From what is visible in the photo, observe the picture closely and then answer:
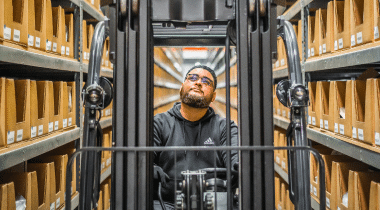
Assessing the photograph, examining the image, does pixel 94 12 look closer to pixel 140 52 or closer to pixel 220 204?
pixel 140 52

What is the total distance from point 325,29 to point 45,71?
7.90 ft

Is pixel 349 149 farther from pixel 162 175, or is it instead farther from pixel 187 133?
pixel 162 175

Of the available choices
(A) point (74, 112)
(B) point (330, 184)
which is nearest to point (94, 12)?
(A) point (74, 112)

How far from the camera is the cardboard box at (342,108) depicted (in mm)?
2074

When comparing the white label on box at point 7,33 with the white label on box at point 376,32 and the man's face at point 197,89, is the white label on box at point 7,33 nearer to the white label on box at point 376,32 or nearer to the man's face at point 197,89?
Answer: the man's face at point 197,89

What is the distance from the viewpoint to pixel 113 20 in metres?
1.26

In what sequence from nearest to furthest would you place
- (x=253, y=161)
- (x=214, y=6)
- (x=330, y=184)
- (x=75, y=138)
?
(x=253, y=161) → (x=214, y=6) → (x=330, y=184) → (x=75, y=138)

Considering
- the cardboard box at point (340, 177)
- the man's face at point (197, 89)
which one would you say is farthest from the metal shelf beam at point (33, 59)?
the cardboard box at point (340, 177)

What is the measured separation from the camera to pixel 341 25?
7.48 ft

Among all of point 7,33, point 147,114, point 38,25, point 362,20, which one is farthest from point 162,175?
point 362,20

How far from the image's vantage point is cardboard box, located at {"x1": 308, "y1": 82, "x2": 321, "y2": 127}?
8.45ft

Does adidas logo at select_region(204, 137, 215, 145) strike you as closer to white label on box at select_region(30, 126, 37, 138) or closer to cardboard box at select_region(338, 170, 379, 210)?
cardboard box at select_region(338, 170, 379, 210)

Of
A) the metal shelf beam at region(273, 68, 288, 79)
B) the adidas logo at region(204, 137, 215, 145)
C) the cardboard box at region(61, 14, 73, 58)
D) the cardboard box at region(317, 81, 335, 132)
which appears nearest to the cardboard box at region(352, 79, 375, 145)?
the cardboard box at region(317, 81, 335, 132)

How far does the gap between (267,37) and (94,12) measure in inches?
93.6
